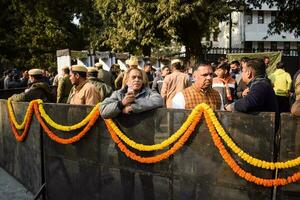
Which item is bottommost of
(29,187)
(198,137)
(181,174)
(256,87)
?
(29,187)

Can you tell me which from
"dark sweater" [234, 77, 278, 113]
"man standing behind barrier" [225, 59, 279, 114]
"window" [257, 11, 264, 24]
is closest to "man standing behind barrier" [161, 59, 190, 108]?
"man standing behind barrier" [225, 59, 279, 114]

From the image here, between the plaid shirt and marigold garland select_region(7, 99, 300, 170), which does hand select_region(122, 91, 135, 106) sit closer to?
marigold garland select_region(7, 99, 300, 170)

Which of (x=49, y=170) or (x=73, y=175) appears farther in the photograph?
(x=49, y=170)

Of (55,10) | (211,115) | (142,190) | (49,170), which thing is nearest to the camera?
(211,115)

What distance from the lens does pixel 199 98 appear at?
576 centimetres

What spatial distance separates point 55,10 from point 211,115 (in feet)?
125

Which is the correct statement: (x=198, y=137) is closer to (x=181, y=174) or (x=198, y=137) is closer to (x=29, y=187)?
(x=181, y=174)

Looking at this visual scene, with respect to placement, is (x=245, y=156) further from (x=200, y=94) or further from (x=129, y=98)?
(x=129, y=98)

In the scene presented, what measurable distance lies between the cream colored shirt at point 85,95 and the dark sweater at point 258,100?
3.11 m

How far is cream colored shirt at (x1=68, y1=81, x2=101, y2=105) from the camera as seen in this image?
7551 mm

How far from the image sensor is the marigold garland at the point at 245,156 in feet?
14.4

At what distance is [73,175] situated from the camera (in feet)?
21.7

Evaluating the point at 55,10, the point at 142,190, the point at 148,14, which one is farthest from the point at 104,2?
the point at 142,190

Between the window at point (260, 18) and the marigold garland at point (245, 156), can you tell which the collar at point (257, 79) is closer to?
the marigold garland at point (245, 156)
